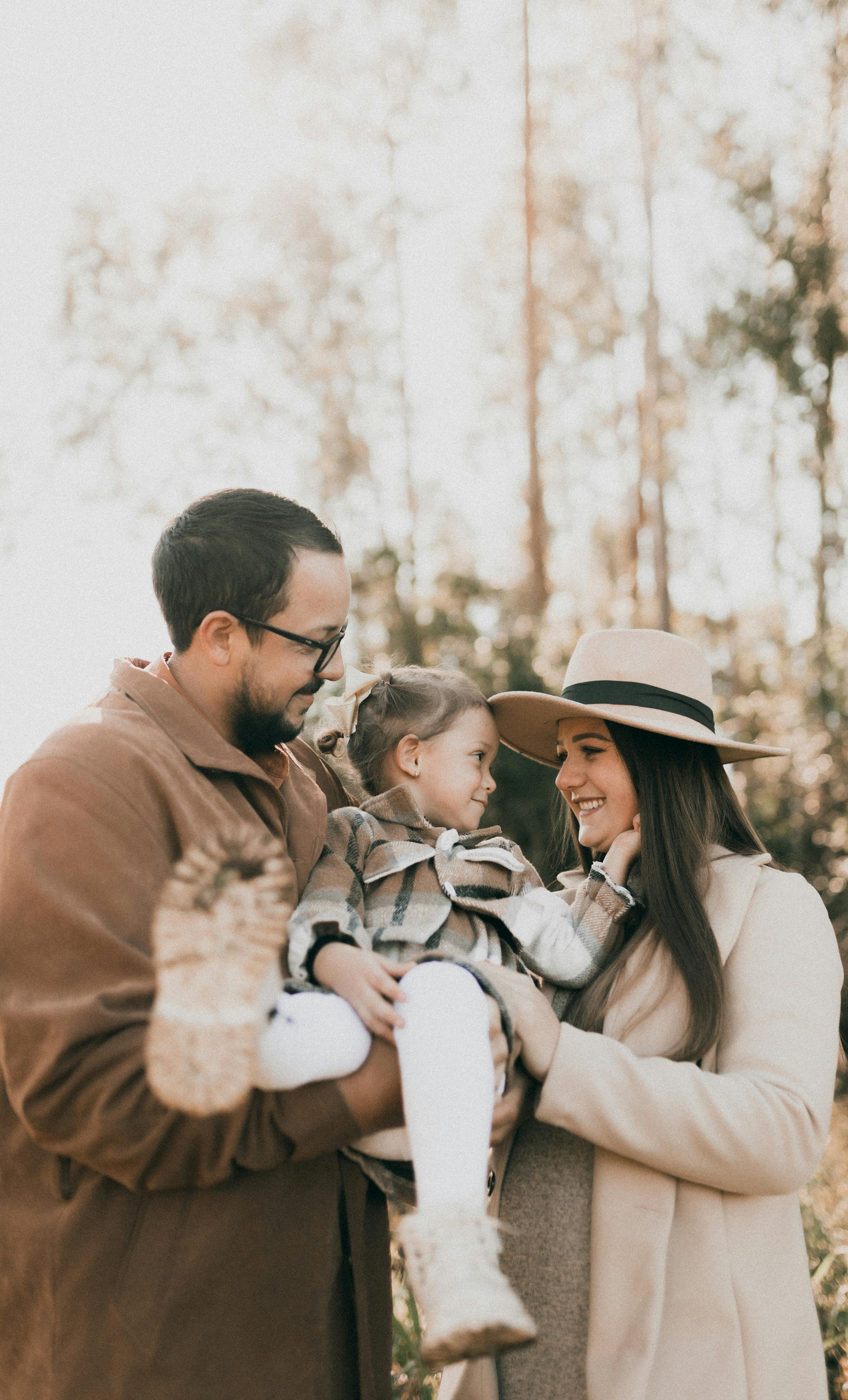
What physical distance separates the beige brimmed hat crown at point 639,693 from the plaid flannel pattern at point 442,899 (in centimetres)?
39

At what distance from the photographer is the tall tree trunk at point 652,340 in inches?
637

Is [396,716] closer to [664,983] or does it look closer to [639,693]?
[639,693]

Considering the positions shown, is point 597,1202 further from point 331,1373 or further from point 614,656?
point 614,656

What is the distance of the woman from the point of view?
85.5 inches

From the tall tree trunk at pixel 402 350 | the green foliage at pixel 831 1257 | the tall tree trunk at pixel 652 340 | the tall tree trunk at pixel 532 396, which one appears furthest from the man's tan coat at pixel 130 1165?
the tall tree trunk at pixel 402 350

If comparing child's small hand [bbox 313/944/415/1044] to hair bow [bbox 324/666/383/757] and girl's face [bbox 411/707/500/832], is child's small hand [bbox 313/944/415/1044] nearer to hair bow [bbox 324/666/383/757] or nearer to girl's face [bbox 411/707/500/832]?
girl's face [bbox 411/707/500/832]

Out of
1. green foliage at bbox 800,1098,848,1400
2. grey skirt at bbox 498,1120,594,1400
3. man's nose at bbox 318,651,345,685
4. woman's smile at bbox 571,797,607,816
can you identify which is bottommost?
green foliage at bbox 800,1098,848,1400

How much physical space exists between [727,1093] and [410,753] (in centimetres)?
115

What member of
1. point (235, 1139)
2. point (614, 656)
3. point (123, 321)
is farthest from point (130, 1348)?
point (123, 321)

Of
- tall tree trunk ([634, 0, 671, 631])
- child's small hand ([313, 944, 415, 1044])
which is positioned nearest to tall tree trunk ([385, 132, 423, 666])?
tall tree trunk ([634, 0, 671, 631])

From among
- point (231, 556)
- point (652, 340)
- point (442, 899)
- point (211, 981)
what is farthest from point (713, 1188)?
point (652, 340)

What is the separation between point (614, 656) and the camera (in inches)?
114

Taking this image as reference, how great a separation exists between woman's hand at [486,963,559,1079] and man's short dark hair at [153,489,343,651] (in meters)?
0.88

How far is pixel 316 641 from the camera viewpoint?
239 centimetres
